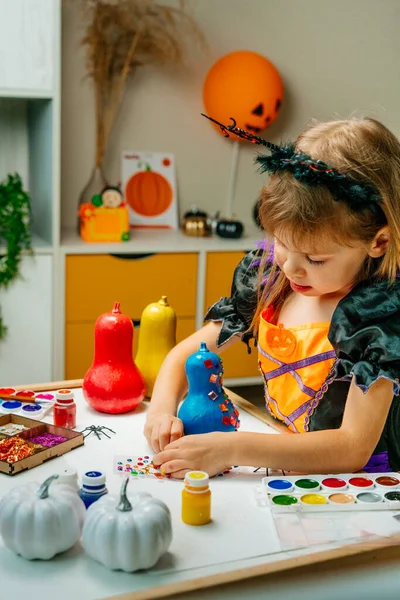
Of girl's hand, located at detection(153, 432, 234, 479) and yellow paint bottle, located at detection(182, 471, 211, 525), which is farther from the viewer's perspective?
girl's hand, located at detection(153, 432, 234, 479)

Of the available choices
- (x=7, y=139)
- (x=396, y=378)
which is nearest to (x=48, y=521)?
(x=396, y=378)

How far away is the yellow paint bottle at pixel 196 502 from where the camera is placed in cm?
99

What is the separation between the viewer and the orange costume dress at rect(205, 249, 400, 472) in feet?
3.91

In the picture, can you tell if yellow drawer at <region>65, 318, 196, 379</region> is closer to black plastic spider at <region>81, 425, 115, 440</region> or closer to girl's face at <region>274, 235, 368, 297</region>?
black plastic spider at <region>81, 425, 115, 440</region>

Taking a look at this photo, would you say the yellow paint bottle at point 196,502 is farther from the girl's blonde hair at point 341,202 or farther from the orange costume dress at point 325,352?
the girl's blonde hair at point 341,202

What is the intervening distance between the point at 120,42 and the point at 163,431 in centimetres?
237

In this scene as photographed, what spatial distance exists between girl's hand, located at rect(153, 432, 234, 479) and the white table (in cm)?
2

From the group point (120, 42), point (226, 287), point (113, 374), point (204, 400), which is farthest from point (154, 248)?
→ point (204, 400)

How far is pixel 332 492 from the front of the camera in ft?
3.53

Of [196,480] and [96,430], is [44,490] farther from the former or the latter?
[96,430]

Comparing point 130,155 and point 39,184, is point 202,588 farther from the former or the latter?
point 130,155

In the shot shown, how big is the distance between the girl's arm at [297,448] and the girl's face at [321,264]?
0.18 m

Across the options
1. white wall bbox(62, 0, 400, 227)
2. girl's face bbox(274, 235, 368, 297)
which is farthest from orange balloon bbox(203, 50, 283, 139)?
girl's face bbox(274, 235, 368, 297)

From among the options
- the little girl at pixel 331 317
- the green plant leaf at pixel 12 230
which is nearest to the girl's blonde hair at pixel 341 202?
the little girl at pixel 331 317
